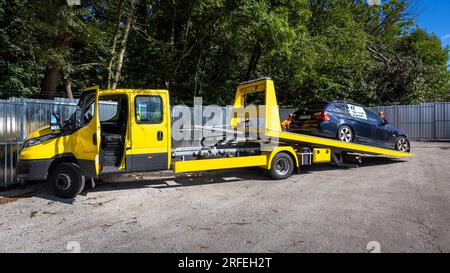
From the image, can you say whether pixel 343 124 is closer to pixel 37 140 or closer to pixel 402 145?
pixel 402 145

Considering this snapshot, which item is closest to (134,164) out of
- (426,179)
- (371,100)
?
(426,179)

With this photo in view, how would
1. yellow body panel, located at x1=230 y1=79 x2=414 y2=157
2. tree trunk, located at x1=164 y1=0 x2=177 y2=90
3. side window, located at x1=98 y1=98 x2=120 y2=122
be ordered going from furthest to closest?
tree trunk, located at x1=164 y1=0 x2=177 y2=90 → yellow body panel, located at x1=230 y1=79 x2=414 y2=157 → side window, located at x1=98 y1=98 x2=120 y2=122

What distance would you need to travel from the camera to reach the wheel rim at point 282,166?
334 inches

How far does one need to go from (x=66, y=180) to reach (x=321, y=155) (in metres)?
6.55

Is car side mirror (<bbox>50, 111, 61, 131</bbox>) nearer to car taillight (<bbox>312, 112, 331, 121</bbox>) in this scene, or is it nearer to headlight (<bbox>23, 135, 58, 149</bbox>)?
headlight (<bbox>23, 135, 58, 149</bbox>)

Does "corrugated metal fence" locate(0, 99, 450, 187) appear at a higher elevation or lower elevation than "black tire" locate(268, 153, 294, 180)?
higher

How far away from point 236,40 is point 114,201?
42.0ft

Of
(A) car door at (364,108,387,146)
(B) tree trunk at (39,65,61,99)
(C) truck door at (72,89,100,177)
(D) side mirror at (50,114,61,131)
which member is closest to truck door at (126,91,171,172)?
(C) truck door at (72,89,100,177)

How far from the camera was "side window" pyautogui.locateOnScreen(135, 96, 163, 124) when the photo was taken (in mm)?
6605

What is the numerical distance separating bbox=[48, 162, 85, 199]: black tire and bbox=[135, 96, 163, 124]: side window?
160 cm

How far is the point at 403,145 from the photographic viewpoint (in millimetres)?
11258

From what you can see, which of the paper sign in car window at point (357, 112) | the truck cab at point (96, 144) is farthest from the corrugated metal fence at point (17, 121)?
the paper sign in car window at point (357, 112)

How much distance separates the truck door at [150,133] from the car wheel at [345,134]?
5.20 m
